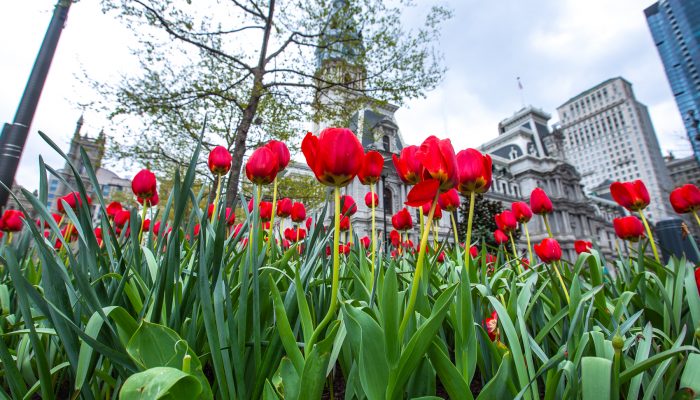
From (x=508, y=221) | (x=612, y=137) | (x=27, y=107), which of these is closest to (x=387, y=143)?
(x=27, y=107)

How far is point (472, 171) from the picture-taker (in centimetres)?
123

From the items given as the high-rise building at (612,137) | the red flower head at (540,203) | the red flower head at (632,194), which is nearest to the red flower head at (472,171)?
the red flower head at (540,203)

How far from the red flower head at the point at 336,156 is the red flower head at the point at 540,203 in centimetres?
180

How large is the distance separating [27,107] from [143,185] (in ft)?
13.9

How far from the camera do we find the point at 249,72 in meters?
8.82

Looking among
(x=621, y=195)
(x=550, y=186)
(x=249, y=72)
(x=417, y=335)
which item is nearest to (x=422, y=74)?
(x=249, y=72)

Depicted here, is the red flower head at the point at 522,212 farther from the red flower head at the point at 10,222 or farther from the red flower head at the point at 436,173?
the red flower head at the point at 10,222

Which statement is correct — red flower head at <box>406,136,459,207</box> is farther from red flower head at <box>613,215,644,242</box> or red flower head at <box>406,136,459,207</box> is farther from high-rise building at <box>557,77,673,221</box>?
high-rise building at <box>557,77,673,221</box>

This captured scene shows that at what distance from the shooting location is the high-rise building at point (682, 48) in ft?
113

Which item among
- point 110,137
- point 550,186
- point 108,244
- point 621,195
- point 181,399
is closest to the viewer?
point 181,399

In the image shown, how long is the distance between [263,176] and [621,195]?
2.36 metres

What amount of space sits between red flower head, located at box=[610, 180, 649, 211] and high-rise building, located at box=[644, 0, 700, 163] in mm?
39201

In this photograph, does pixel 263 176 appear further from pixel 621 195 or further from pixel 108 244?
pixel 621 195

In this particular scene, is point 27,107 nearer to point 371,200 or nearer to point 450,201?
point 371,200
